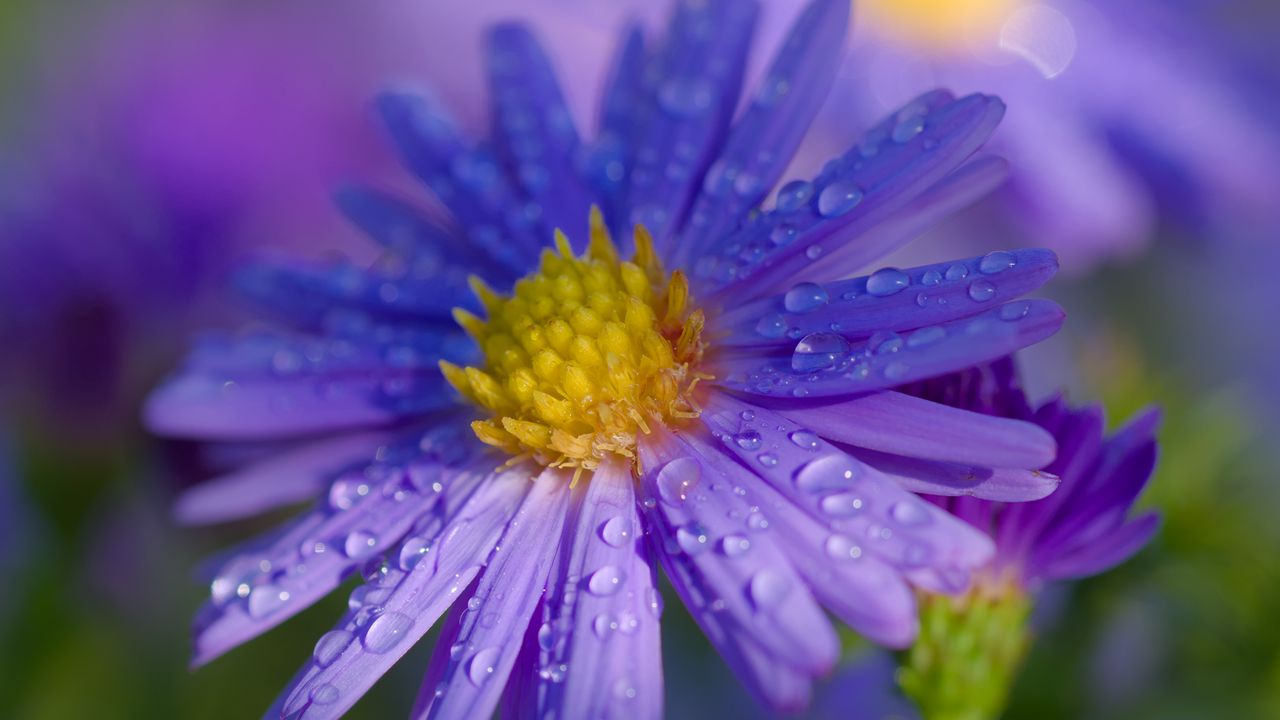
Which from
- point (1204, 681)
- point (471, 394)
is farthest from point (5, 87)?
point (1204, 681)

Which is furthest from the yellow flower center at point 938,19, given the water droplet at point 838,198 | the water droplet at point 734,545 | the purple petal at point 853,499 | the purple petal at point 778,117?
the water droplet at point 734,545

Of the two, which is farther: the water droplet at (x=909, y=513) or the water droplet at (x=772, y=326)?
the water droplet at (x=772, y=326)

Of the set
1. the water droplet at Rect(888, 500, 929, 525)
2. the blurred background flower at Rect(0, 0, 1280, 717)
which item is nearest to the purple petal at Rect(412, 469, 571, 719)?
the water droplet at Rect(888, 500, 929, 525)

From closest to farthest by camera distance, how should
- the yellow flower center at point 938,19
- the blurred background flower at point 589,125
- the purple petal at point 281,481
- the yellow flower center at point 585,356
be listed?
the yellow flower center at point 585,356
the purple petal at point 281,481
the blurred background flower at point 589,125
the yellow flower center at point 938,19

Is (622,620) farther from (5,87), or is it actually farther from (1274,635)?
(5,87)

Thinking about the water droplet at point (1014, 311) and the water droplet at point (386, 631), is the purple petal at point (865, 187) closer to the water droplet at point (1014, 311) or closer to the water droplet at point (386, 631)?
the water droplet at point (1014, 311)

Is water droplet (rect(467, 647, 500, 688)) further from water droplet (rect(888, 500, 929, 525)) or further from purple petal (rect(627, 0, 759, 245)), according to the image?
purple petal (rect(627, 0, 759, 245))

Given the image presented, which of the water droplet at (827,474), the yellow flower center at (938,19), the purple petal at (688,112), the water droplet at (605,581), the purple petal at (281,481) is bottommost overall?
the water droplet at (827,474)
